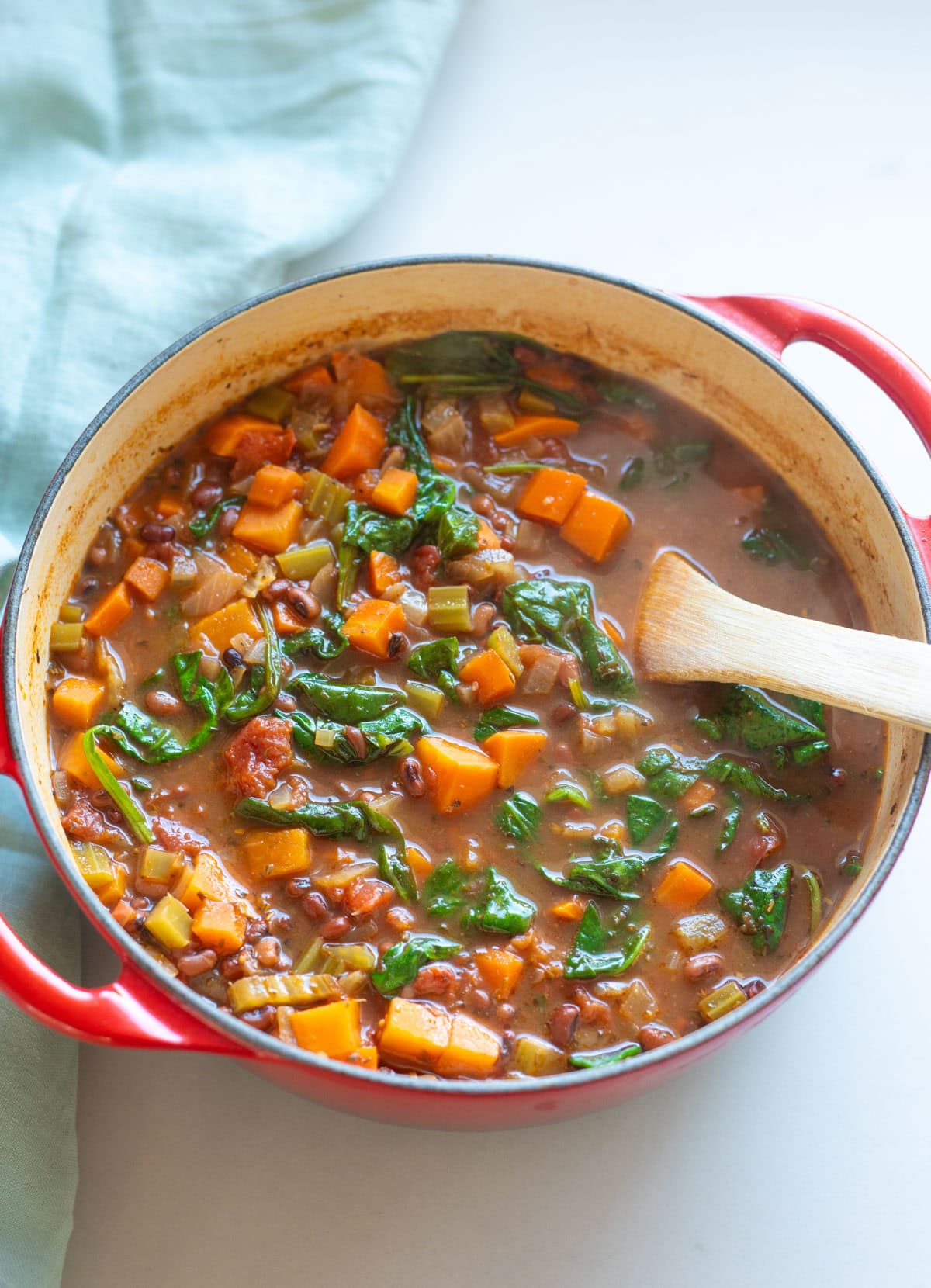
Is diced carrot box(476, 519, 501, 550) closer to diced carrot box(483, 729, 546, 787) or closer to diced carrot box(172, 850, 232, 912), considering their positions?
diced carrot box(483, 729, 546, 787)

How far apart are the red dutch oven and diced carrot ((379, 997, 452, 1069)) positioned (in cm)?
14

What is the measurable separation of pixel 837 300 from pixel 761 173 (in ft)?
1.68

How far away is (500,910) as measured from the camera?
3.06 m

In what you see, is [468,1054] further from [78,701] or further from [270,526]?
[270,526]

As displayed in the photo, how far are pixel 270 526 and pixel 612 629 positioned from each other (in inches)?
37.6

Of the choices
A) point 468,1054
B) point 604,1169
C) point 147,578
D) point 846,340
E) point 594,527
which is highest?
point 846,340

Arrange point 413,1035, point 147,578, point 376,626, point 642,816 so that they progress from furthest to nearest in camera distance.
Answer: point 147,578 < point 376,626 < point 642,816 < point 413,1035

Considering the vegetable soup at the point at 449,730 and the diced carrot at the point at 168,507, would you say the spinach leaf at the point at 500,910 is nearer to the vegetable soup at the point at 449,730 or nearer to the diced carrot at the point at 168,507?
the vegetable soup at the point at 449,730

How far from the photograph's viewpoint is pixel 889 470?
12.4 feet

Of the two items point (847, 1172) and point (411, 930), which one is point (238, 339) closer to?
point (411, 930)

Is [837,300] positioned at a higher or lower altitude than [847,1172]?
higher

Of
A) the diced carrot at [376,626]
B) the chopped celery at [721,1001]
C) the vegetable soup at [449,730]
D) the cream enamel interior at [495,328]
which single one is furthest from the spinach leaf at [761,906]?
the diced carrot at [376,626]

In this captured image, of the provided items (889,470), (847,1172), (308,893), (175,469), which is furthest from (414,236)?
(847,1172)

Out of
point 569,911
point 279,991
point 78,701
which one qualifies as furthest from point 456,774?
point 78,701
